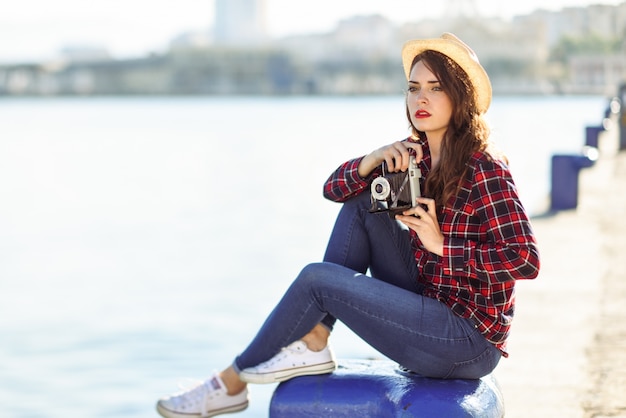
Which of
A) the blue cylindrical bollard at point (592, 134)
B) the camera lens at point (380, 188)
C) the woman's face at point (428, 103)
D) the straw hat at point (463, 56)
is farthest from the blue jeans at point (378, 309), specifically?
the blue cylindrical bollard at point (592, 134)

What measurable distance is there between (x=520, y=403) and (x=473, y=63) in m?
1.17

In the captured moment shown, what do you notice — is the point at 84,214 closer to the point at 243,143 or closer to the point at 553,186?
the point at 553,186

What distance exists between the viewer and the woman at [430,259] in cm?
249

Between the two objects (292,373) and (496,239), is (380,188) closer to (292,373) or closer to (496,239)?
(496,239)

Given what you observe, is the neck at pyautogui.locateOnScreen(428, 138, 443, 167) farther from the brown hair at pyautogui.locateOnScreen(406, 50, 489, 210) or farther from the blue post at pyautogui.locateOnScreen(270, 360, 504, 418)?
the blue post at pyautogui.locateOnScreen(270, 360, 504, 418)

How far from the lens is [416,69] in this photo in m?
2.65

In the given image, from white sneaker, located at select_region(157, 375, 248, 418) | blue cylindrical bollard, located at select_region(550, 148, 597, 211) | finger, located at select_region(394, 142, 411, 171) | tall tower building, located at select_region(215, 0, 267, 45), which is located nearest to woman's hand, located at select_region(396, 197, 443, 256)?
finger, located at select_region(394, 142, 411, 171)

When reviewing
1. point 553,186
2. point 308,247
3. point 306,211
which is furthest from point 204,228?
point 553,186

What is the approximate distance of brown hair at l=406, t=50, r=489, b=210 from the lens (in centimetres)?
255

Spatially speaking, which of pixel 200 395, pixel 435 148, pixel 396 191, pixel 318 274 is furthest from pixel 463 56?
pixel 200 395

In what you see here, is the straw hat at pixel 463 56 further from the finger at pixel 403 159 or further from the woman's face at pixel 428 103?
the finger at pixel 403 159

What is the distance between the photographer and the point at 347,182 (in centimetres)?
282

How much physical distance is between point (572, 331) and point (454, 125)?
5.89 feet

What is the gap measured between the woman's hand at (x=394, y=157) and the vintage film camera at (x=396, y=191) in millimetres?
32
